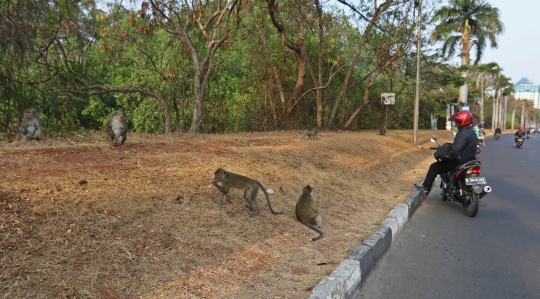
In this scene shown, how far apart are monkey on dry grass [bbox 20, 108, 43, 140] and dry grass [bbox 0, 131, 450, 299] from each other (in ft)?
10.1

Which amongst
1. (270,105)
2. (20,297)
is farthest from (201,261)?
(270,105)

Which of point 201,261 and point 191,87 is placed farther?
point 191,87

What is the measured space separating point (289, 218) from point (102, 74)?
16319 millimetres

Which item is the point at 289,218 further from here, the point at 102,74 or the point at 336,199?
the point at 102,74

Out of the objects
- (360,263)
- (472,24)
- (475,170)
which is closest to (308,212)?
(360,263)

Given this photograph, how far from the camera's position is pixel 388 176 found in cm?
1098

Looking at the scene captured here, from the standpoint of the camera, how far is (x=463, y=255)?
5125 mm

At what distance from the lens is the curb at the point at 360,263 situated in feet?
12.0

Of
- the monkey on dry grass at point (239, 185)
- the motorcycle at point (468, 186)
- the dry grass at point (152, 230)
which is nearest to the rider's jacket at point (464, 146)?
the motorcycle at point (468, 186)

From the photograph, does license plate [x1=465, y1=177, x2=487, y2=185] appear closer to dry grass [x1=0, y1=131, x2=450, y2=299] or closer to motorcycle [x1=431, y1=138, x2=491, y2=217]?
motorcycle [x1=431, y1=138, x2=491, y2=217]

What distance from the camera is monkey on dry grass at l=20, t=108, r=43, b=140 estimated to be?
31.8 ft

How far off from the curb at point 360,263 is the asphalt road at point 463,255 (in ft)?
0.32

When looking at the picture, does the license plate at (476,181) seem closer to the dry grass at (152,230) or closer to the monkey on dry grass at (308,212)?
the dry grass at (152,230)

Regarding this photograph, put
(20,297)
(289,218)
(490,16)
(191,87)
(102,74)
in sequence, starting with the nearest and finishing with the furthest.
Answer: (20,297)
(289,218)
(191,87)
(102,74)
(490,16)
